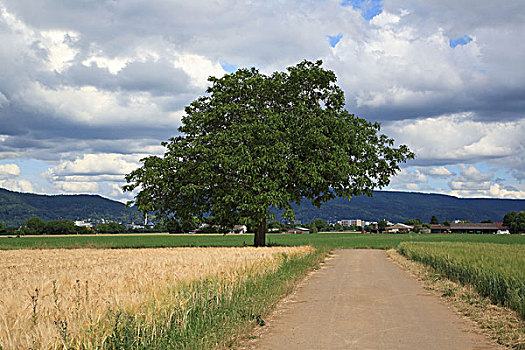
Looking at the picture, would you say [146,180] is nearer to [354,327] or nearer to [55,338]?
[354,327]

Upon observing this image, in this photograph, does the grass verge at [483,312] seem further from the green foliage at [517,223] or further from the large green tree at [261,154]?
the green foliage at [517,223]

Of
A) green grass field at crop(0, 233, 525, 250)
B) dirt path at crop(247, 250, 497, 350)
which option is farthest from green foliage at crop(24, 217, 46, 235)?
dirt path at crop(247, 250, 497, 350)

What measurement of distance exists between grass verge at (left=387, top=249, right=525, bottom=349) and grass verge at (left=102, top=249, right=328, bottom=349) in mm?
4559

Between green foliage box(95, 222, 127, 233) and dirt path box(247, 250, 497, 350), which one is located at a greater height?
green foliage box(95, 222, 127, 233)

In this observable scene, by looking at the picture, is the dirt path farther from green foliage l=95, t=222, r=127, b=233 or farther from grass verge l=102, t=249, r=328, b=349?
green foliage l=95, t=222, r=127, b=233

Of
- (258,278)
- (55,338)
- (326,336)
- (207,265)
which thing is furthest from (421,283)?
(55,338)

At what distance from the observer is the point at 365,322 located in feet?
35.2

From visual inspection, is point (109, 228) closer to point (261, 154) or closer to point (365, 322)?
point (261, 154)

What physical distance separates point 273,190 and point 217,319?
22253mm

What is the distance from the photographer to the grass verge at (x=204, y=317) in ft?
21.9

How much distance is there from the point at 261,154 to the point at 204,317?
76.6 feet

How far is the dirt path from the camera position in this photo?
29.2 ft

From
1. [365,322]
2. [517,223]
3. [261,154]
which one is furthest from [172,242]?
[517,223]

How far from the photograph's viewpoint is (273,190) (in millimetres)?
31406
